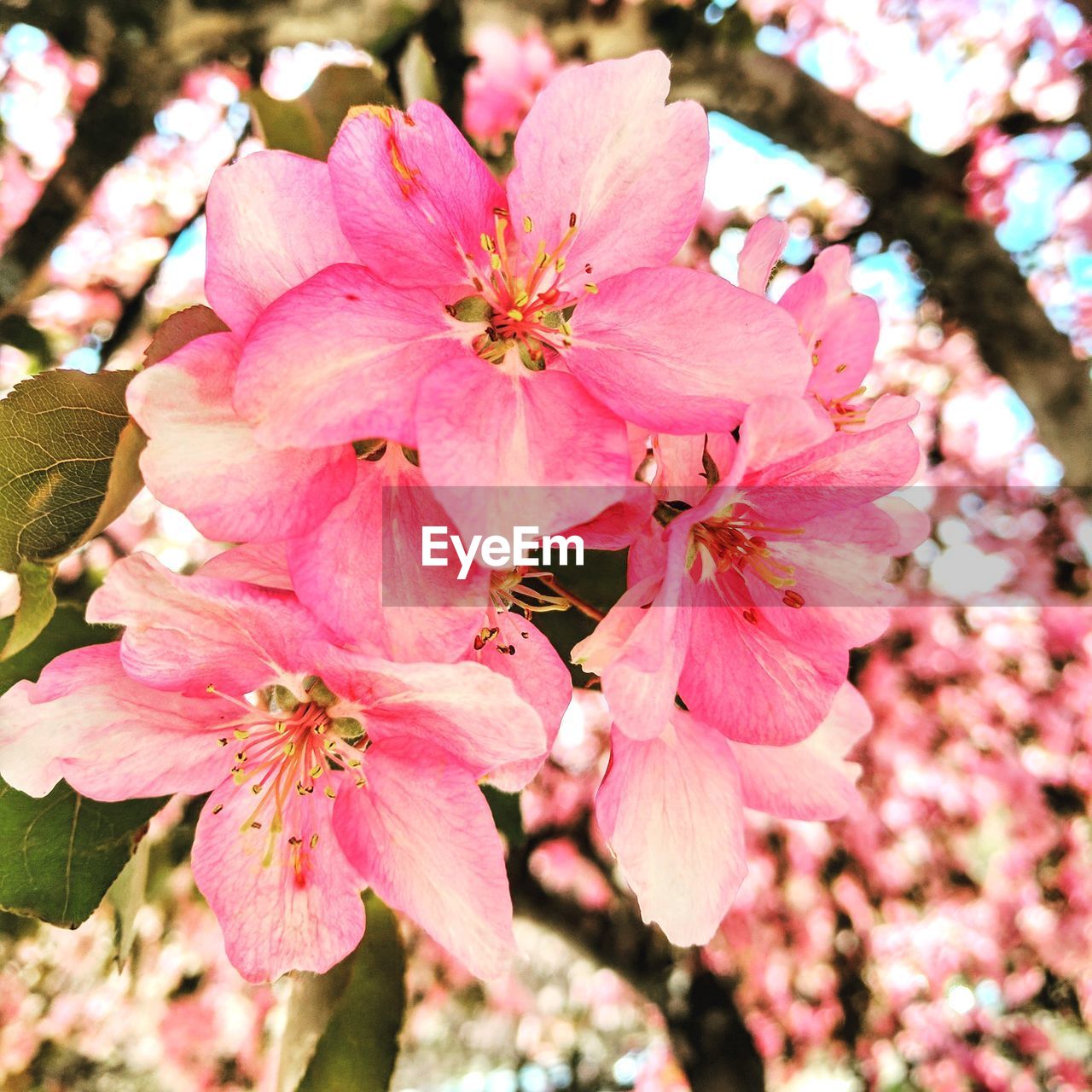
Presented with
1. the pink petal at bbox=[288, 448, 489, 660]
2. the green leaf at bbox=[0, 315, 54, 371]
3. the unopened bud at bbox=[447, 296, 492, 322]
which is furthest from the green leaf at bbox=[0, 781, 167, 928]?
the green leaf at bbox=[0, 315, 54, 371]

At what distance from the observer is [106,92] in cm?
142

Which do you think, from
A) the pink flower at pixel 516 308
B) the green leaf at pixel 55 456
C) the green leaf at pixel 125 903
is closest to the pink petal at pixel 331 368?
the pink flower at pixel 516 308

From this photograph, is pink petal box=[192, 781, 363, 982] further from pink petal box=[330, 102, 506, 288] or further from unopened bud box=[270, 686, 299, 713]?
pink petal box=[330, 102, 506, 288]

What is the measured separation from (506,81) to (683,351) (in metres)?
1.84

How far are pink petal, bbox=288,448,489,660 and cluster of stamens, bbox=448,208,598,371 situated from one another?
0.10 m

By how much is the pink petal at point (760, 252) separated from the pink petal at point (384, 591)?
0.21 metres

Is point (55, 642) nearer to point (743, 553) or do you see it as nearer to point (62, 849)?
point (62, 849)

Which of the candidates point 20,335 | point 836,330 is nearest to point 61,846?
point 836,330

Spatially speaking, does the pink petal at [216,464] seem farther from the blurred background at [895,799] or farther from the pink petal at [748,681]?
the blurred background at [895,799]

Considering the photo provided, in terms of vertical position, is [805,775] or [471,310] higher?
[471,310]

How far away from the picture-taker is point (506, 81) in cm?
192

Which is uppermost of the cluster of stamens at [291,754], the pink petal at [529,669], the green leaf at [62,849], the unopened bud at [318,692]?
the pink petal at [529,669]

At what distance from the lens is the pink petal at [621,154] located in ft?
1.30

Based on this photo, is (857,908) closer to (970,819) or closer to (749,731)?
(970,819)
